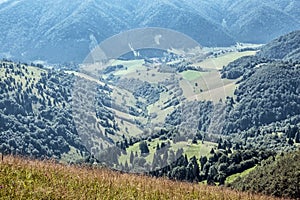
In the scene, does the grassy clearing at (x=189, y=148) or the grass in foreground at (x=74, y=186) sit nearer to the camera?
the grass in foreground at (x=74, y=186)

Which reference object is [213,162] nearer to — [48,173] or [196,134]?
[196,134]

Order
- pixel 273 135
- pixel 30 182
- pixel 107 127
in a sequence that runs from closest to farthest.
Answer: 1. pixel 30 182
2. pixel 273 135
3. pixel 107 127

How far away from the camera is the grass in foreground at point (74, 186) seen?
6.81 metres

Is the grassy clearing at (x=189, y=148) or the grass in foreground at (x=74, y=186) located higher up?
the grassy clearing at (x=189, y=148)

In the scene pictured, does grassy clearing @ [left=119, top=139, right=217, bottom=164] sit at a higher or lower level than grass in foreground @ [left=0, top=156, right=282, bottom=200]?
higher

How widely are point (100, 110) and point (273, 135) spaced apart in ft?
227

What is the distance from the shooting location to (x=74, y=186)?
304 inches

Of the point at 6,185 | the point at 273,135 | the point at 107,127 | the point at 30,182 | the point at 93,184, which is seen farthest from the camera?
the point at 107,127

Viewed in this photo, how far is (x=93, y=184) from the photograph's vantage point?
8.14 meters

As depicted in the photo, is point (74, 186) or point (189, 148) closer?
point (74, 186)

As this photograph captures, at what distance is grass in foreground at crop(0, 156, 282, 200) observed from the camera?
6.81 meters

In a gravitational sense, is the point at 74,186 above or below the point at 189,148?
below

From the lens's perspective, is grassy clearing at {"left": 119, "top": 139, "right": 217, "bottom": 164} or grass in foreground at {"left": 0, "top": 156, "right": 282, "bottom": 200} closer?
grass in foreground at {"left": 0, "top": 156, "right": 282, "bottom": 200}

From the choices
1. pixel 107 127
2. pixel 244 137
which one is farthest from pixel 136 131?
pixel 244 137
